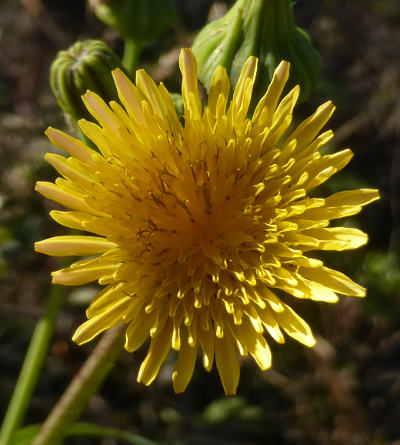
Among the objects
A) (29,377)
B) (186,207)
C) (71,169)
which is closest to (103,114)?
(71,169)

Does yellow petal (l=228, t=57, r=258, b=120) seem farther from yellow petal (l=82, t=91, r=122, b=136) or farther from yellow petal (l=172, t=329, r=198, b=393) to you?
yellow petal (l=172, t=329, r=198, b=393)

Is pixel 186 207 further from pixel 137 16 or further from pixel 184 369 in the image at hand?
pixel 137 16

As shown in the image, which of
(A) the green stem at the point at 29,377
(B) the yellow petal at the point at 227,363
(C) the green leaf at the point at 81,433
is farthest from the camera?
(A) the green stem at the point at 29,377

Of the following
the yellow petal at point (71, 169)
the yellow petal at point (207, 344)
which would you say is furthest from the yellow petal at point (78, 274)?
the yellow petal at point (207, 344)

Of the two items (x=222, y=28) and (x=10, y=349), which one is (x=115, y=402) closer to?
(x=10, y=349)

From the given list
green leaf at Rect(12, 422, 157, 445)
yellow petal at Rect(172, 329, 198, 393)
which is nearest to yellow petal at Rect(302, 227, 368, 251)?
yellow petal at Rect(172, 329, 198, 393)

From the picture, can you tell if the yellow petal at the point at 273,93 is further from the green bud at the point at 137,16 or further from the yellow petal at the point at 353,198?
the green bud at the point at 137,16

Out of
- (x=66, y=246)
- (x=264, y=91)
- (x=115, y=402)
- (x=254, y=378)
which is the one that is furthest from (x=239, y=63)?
(x=115, y=402)
